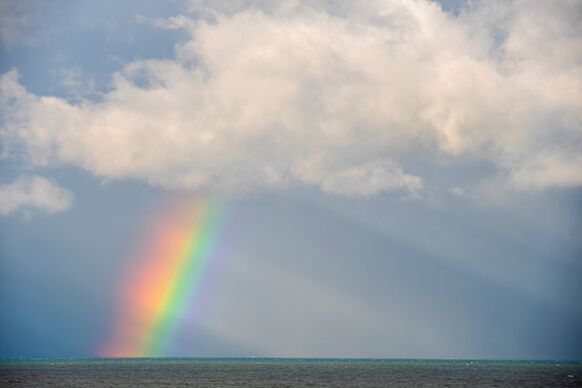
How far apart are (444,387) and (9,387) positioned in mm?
78829

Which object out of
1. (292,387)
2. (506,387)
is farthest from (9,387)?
(506,387)

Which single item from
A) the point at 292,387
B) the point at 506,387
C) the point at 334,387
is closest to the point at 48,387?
the point at 292,387

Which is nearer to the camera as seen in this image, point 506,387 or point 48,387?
point 48,387

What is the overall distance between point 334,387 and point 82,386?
46276 mm

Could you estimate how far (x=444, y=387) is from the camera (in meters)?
118

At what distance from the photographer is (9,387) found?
112 meters

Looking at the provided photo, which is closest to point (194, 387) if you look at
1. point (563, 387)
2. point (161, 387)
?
point (161, 387)

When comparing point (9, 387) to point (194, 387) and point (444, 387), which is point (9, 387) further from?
point (444, 387)

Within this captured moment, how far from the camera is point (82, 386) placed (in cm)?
11619

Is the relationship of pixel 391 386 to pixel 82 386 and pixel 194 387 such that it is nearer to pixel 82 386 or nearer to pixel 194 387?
pixel 194 387

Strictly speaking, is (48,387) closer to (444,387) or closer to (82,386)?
(82,386)

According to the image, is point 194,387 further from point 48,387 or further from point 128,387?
point 48,387

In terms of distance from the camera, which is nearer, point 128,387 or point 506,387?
point 128,387

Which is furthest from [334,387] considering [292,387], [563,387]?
[563,387]
